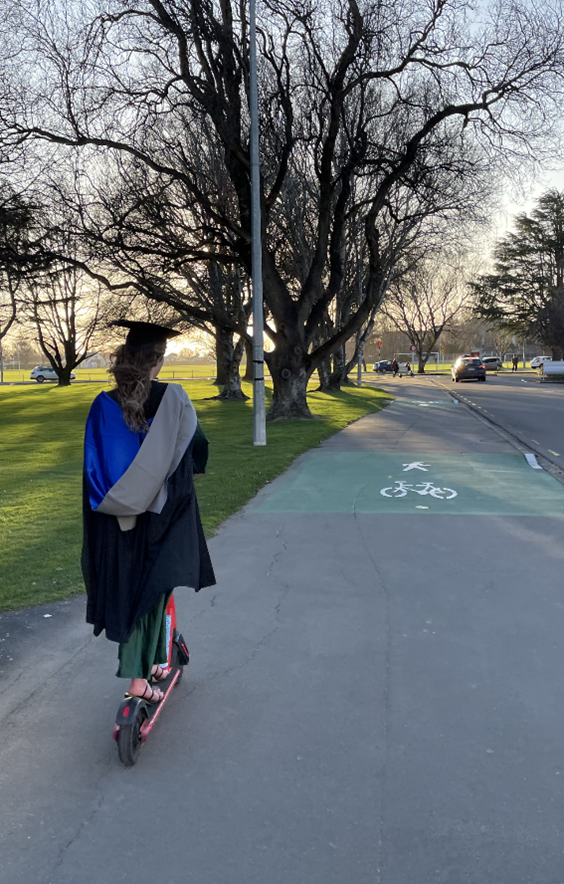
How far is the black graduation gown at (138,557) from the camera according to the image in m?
3.41

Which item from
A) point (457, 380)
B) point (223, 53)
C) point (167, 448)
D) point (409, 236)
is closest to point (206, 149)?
point (223, 53)

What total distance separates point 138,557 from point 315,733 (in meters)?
1.12

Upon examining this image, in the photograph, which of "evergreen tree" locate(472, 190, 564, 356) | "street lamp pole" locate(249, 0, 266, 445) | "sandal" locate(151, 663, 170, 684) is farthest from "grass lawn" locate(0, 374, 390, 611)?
"evergreen tree" locate(472, 190, 564, 356)

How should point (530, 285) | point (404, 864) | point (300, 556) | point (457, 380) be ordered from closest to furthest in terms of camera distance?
point (404, 864) < point (300, 556) < point (457, 380) < point (530, 285)

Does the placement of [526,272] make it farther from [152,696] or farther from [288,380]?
[152,696]

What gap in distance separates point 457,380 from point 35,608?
48046 mm

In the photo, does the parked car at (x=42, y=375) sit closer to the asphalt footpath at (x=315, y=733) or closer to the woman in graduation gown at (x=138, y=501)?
the asphalt footpath at (x=315, y=733)

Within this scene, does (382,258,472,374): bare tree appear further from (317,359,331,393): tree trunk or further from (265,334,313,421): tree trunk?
(265,334,313,421): tree trunk

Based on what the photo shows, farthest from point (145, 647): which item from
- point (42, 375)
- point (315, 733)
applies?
point (42, 375)

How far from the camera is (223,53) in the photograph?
17.2m

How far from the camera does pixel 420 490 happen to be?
9.91 m

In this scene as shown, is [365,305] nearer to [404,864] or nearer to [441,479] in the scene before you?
[441,479]

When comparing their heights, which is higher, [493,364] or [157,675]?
[157,675]

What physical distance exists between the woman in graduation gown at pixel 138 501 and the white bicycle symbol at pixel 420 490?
6275 mm
